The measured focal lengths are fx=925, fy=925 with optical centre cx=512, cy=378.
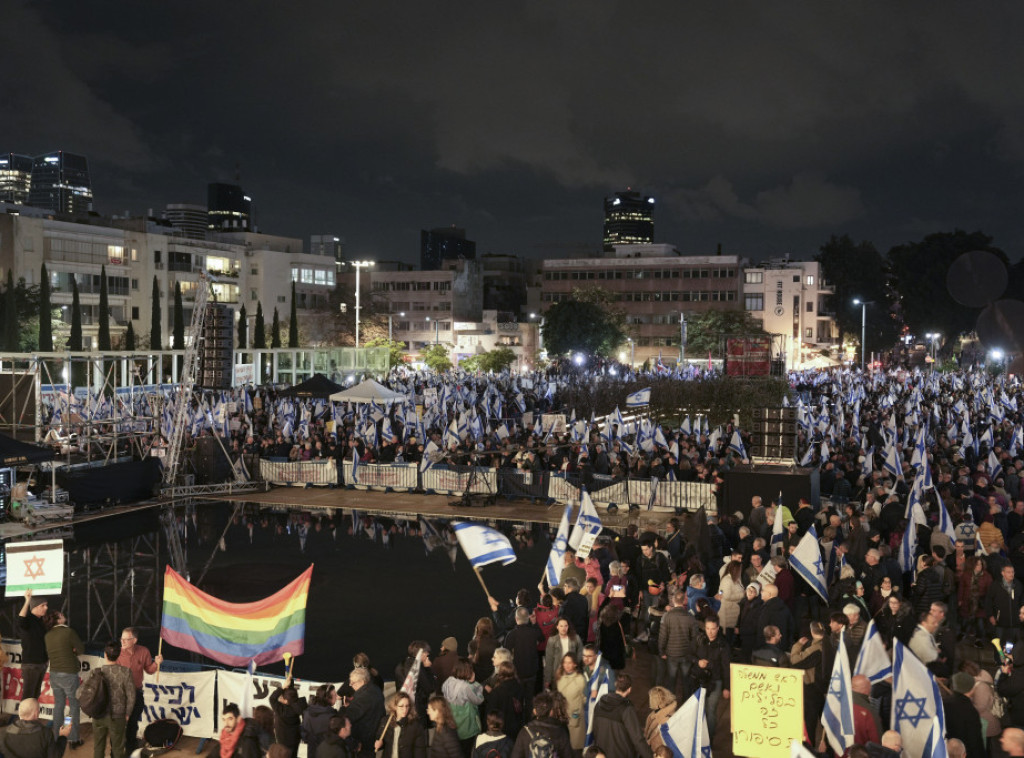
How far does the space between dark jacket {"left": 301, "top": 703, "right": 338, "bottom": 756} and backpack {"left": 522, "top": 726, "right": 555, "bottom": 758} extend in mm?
1813

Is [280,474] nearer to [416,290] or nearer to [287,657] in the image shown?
[287,657]

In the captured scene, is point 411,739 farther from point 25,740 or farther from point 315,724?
point 25,740

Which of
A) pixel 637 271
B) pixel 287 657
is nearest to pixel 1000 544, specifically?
pixel 287 657

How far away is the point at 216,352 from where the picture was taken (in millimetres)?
28188

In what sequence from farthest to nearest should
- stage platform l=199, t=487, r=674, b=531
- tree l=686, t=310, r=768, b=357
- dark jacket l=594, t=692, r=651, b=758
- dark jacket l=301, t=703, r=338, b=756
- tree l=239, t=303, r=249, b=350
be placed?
tree l=686, t=310, r=768, b=357 < tree l=239, t=303, r=249, b=350 < stage platform l=199, t=487, r=674, b=531 < dark jacket l=301, t=703, r=338, b=756 < dark jacket l=594, t=692, r=651, b=758

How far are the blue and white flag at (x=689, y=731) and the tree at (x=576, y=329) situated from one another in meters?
77.8

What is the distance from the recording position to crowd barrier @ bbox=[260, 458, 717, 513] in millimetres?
23078

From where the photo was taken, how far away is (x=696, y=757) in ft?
25.3

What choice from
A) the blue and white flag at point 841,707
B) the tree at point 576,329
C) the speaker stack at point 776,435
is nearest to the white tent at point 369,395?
the speaker stack at point 776,435

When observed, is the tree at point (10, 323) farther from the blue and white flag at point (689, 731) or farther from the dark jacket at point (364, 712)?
the blue and white flag at point (689, 731)

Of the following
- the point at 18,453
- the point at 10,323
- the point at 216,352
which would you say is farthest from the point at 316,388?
the point at 10,323

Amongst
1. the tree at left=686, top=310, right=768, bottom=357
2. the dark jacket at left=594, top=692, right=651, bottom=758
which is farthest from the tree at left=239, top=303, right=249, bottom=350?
the dark jacket at left=594, top=692, right=651, bottom=758

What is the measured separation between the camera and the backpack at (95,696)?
8.78 metres

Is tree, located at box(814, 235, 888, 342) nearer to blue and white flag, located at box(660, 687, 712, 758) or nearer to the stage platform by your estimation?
the stage platform
